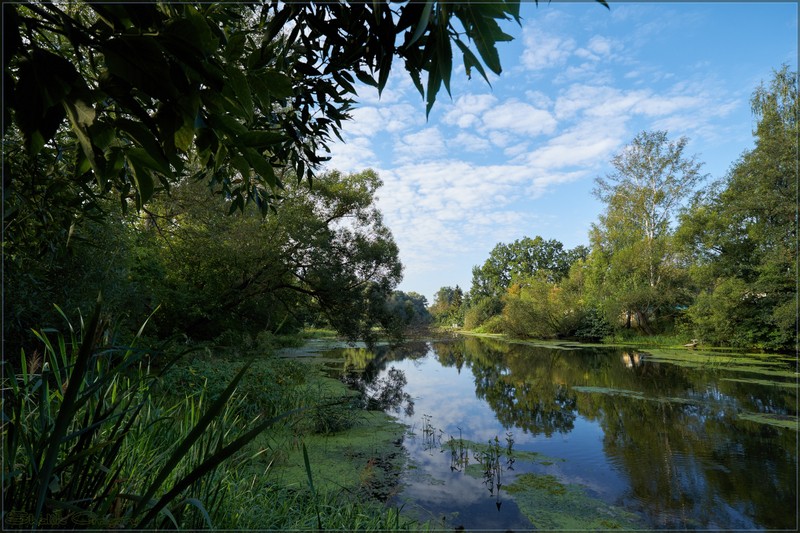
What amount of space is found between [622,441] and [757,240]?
40.4 feet

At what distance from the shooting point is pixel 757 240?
13102 millimetres

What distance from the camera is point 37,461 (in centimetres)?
110

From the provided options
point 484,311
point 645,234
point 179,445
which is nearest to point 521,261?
point 484,311

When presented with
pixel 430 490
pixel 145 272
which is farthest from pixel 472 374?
pixel 145 272

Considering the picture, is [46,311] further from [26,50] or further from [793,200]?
[793,200]

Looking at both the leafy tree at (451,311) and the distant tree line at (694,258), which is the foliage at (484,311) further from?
the distant tree line at (694,258)

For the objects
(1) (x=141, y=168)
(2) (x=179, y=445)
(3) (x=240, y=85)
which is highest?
(3) (x=240, y=85)

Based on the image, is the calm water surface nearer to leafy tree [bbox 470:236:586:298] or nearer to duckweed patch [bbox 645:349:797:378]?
duckweed patch [bbox 645:349:797:378]

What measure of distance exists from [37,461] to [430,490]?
396 cm

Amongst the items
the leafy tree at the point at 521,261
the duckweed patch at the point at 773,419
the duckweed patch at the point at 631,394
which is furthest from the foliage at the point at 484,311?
the duckweed patch at the point at 773,419

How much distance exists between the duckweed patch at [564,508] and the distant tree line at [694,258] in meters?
12.1

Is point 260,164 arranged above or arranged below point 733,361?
above

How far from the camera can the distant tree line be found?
11.9 metres

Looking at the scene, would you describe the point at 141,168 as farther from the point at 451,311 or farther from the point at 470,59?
the point at 451,311
